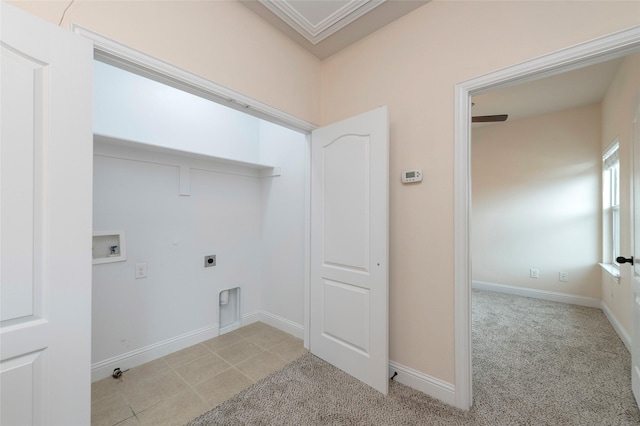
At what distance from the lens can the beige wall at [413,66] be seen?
1.38m

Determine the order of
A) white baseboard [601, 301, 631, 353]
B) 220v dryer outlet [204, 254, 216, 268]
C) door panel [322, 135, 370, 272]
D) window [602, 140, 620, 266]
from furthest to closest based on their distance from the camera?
window [602, 140, 620, 266]
220v dryer outlet [204, 254, 216, 268]
white baseboard [601, 301, 631, 353]
door panel [322, 135, 370, 272]

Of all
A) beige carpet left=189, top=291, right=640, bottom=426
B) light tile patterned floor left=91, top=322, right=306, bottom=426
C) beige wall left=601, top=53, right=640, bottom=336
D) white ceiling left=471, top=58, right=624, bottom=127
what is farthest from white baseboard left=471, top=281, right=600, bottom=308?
light tile patterned floor left=91, top=322, right=306, bottom=426

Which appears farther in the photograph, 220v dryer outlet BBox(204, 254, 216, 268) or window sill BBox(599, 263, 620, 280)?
window sill BBox(599, 263, 620, 280)

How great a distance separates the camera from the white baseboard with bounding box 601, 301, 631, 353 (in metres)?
2.41

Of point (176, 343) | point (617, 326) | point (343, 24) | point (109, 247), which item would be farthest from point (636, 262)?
point (109, 247)

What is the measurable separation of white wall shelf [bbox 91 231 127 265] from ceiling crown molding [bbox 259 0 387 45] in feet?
6.93

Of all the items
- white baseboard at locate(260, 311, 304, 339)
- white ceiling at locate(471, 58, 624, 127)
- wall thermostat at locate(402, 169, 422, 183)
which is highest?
white ceiling at locate(471, 58, 624, 127)

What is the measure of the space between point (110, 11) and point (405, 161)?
6.22ft

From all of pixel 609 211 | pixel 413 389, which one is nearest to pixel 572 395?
pixel 413 389

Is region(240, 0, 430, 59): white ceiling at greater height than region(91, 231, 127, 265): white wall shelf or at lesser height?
greater

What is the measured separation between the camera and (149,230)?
2270 millimetres

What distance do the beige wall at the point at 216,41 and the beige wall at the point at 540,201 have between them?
11.4 ft

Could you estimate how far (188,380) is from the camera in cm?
197

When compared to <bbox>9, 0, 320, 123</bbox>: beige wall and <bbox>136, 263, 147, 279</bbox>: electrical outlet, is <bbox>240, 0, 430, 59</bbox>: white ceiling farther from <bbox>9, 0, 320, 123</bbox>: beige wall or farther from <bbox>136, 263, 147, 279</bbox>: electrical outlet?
<bbox>136, 263, 147, 279</bbox>: electrical outlet
